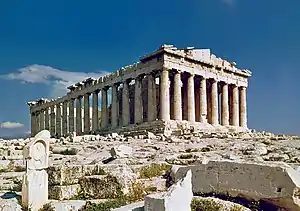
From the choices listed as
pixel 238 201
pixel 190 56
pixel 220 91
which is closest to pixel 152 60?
pixel 190 56

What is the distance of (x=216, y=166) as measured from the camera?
9.49 meters

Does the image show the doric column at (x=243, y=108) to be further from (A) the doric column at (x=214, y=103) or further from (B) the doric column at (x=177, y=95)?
(B) the doric column at (x=177, y=95)

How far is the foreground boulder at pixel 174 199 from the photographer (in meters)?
7.34

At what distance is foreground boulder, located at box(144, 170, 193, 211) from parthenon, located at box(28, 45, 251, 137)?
114 feet

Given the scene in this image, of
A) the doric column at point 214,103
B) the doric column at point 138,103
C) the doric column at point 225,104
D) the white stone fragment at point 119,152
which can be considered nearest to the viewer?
the white stone fragment at point 119,152

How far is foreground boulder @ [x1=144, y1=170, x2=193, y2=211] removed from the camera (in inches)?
289

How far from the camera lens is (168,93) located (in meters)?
44.4

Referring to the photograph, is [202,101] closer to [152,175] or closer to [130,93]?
[130,93]

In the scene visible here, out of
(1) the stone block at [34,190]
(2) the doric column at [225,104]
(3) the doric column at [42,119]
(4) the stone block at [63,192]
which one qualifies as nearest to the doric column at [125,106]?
(2) the doric column at [225,104]

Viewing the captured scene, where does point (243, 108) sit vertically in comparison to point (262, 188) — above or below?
above

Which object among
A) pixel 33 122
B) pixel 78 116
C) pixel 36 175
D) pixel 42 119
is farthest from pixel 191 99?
→ pixel 33 122

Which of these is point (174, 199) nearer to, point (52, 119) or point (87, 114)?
point (87, 114)

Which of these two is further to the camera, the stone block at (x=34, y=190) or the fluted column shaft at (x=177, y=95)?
the fluted column shaft at (x=177, y=95)

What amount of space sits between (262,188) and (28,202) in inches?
223
